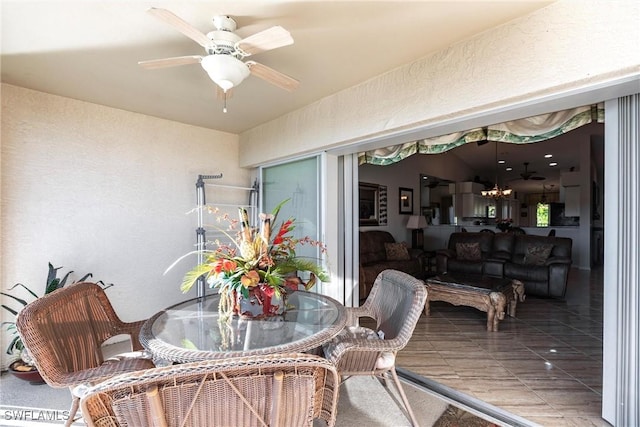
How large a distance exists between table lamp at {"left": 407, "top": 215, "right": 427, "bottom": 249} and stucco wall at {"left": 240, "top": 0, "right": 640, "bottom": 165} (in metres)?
4.45

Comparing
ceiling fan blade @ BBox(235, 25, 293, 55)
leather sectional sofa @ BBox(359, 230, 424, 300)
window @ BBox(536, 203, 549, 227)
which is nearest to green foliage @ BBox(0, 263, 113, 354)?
ceiling fan blade @ BBox(235, 25, 293, 55)

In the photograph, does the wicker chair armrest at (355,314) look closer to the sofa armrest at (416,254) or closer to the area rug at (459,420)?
the area rug at (459,420)

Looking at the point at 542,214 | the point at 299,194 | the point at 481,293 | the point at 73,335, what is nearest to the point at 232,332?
the point at 73,335

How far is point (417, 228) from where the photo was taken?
6.90 m

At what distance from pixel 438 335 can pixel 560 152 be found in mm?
7058

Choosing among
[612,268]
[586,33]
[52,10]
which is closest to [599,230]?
[612,268]

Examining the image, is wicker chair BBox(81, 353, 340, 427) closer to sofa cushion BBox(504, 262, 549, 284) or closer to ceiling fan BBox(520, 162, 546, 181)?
sofa cushion BBox(504, 262, 549, 284)

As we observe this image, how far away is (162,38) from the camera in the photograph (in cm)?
192

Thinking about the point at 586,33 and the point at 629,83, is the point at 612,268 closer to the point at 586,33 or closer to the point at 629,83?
the point at 629,83

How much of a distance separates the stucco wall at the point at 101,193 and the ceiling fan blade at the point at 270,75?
2177 millimetres

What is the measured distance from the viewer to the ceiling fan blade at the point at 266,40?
1.46 meters

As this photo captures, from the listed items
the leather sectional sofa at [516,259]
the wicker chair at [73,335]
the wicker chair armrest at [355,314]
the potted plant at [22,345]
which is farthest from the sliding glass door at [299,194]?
the leather sectional sofa at [516,259]

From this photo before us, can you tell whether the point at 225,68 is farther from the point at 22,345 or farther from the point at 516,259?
the point at 516,259

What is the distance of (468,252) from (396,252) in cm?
142
